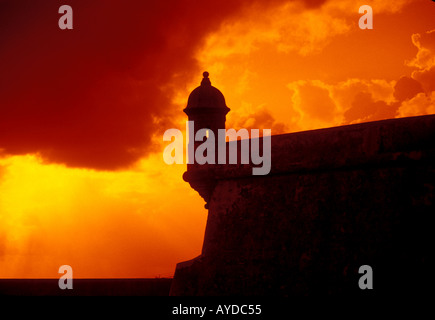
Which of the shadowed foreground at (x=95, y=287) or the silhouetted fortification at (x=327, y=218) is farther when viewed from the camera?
the shadowed foreground at (x=95, y=287)

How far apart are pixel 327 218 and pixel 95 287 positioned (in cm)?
1091

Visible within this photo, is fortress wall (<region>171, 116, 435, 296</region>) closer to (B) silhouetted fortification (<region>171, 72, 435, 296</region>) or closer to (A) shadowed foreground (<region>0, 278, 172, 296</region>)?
(B) silhouetted fortification (<region>171, 72, 435, 296</region>)

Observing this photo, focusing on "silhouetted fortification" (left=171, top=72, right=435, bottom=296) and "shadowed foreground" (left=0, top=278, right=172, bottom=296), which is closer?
"silhouetted fortification" (left=171, top=72, right=435, bottom=296)

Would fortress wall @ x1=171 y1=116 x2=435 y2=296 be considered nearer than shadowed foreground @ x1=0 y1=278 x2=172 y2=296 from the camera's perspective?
Yes

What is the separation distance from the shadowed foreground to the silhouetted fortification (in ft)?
29.3

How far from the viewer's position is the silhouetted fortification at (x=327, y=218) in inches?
182

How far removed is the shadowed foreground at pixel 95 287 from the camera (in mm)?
14352

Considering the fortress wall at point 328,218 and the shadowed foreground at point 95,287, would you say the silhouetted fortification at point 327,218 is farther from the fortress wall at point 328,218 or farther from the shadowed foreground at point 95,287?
the shadowed foreground at point 95,287

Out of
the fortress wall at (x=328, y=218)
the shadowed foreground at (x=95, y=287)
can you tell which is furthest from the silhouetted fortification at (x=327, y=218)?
the shadowed foreground at (x=95, y=287)

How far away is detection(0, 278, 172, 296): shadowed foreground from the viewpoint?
1435cm

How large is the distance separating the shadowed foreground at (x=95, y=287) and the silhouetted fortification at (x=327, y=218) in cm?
893

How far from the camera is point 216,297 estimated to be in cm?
541

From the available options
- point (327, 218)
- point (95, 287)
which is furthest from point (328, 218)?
point (95, 287)

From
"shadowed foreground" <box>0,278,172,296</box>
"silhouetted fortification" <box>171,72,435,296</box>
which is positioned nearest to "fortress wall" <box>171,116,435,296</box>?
"silhouetted fortification" <box>171,72,435,296</box>
